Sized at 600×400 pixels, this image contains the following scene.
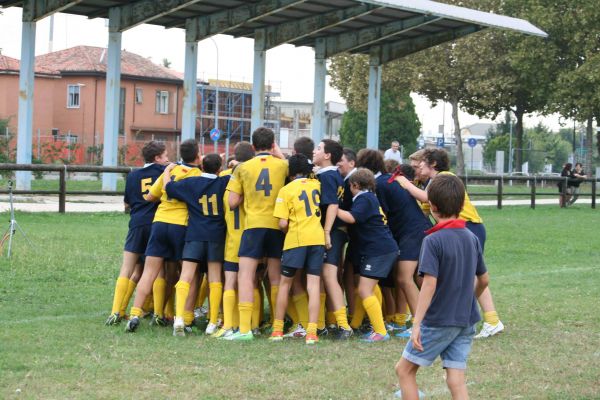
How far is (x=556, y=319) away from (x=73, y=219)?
13.1 meters

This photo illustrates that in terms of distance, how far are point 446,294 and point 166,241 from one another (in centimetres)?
440

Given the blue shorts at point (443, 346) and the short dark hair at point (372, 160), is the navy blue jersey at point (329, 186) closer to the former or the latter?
the short dark hair at point (372, 160)

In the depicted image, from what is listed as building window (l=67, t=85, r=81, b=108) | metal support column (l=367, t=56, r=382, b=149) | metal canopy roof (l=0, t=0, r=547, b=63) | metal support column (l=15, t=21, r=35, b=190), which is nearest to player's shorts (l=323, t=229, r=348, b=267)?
metal canopy roof (l=0, t=0, r=547, b=63)

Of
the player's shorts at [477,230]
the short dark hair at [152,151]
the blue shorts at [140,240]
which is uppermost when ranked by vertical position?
the short dark hair at [152,151]

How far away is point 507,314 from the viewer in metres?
11.0

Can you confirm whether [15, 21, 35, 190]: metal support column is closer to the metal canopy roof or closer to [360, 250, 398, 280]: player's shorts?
the metal canopy roof

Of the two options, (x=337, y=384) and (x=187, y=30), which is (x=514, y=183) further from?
(x=337, y=384)

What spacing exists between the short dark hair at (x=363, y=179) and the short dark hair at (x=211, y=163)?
1.29 metres

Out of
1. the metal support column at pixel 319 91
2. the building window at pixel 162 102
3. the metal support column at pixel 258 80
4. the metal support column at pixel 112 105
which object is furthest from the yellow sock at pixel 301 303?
the building window at pixel 162 102

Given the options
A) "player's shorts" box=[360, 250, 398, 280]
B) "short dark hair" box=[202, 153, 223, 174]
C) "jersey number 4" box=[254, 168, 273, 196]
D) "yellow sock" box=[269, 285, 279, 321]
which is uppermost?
"short dark hair" box=[202, 153, 223, 174]

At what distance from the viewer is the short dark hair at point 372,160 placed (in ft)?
32.7

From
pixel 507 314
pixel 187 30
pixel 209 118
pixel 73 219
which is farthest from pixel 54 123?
pixel 507 314

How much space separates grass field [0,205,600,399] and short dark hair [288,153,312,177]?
5.03ft

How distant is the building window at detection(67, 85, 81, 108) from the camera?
71.0 m
